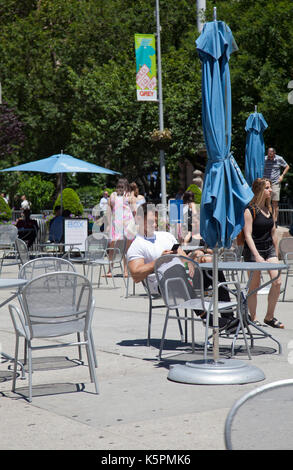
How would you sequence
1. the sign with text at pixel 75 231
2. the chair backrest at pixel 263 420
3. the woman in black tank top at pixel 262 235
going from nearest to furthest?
1. the chair backrest at pixel 263 420
2. the woman in black tank top at pixel 262 235
3. the sign with text at pixel 75 231

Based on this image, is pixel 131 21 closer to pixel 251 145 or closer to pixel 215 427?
pixel 251 145

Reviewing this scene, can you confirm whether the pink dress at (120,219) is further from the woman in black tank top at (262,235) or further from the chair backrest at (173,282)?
the chair backrest at (173,282)

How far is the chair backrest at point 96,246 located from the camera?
1371 cm

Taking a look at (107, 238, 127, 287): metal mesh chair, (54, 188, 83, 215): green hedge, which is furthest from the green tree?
(107, 238, 127, 287): metal mesh chair

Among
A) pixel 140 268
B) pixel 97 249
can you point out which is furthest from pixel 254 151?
pixel 140 268

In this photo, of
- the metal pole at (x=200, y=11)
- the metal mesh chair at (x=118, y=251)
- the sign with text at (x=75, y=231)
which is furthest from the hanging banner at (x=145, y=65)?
the metal mesh chair at (x=118, y=251)

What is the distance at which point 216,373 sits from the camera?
628cm

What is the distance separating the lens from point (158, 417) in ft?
17.2

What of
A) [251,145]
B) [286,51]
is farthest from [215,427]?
[286,51]

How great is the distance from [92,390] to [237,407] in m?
3.67

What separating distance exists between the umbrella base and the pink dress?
8349 millimetres

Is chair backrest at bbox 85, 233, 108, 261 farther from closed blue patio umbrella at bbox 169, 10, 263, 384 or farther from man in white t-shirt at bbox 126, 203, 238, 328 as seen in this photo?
closed blue patio umbrella at bbox 169, 10, 263, 384

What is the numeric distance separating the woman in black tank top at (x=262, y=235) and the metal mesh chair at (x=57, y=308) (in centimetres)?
327
